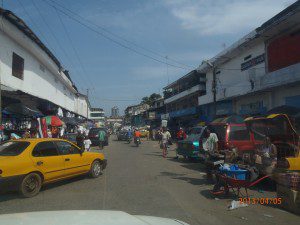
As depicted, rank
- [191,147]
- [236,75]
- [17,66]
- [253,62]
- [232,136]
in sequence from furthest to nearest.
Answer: [236,75]
[253,62]
[17,66]
[191,147]
[232,136]

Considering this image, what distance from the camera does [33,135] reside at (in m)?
20.6

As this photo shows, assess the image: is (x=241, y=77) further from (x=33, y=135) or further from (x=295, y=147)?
(x=295, y=147)

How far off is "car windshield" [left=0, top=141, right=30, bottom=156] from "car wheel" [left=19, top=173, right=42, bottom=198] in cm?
71

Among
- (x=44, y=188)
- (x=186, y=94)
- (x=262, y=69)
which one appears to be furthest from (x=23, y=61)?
(x=186, y=94)

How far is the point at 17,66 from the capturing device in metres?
21.9

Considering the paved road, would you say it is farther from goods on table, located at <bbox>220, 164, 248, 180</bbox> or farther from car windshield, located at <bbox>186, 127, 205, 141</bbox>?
car windshield, located at <bbox>186, 127, 205, 141</bbox>

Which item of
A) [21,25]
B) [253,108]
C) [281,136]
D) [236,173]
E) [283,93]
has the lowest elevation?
[236,173]

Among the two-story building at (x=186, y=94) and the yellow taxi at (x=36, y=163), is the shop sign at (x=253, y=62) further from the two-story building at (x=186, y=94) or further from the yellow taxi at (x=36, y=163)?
the yellow taxi at (x=36, y=163)

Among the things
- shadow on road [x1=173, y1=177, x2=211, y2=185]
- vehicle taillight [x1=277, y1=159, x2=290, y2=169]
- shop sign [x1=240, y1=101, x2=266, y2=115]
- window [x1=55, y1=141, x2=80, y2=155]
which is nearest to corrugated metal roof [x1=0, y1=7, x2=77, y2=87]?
window [x1=55, y1=141, x2=80, y2=155]

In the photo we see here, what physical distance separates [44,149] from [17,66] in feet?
41.9

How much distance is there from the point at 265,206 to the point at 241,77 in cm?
2499

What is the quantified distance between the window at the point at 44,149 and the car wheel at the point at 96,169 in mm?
2047

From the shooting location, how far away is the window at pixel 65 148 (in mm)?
11242

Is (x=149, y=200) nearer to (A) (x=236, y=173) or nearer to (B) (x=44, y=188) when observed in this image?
(A) (x=236, y=173)
